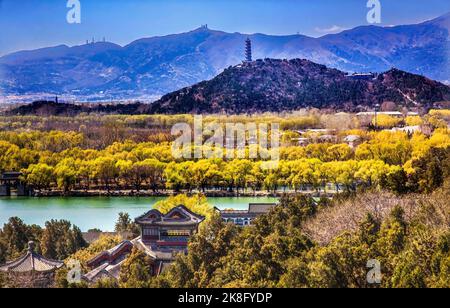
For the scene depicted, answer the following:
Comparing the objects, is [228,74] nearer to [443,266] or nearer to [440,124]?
[440,124]

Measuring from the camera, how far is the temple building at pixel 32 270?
5.23 m

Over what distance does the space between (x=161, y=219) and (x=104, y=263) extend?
0.77m

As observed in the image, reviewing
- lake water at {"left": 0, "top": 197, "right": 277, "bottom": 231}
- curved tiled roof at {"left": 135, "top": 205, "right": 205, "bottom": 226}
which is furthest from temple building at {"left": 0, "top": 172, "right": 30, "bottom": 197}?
curved tiled roof at {"left": 135, "top": 205, "right": 205, "bottom": 226}

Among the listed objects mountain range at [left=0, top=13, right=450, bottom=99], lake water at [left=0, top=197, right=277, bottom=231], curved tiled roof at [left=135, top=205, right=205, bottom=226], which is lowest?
lake water at [left=0, top=197, right=277, bottom=231]

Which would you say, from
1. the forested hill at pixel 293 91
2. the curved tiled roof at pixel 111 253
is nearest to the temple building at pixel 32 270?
the curved tiled roof at pixel 111 253

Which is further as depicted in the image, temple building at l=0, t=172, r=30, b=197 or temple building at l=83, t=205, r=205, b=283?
temple building at l=0, t=172, r=30, b=197

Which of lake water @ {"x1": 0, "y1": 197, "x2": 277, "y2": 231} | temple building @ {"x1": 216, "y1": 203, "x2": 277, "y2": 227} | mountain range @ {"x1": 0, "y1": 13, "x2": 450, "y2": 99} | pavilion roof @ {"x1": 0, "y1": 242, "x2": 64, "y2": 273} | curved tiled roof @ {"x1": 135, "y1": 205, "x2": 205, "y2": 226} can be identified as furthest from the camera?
mountain range @ {"x1": 0, "y1": 13, "x2": 450, "y2": 99}

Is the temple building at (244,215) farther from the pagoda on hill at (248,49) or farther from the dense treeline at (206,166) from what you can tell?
the pagoda on hill at (248,49)

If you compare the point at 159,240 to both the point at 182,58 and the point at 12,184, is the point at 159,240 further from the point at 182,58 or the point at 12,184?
the point at 182,58

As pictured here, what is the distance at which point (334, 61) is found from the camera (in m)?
17.4

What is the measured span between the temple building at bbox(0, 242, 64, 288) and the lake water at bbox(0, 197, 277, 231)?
2.77 metres

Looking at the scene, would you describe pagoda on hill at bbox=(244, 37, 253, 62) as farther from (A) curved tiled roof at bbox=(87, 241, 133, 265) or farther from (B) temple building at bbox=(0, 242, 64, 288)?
(B) temple building at bbox=(0, 242, 64, 288)

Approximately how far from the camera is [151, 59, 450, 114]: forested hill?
20.3 meters

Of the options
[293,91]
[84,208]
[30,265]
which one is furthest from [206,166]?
[293,91]
